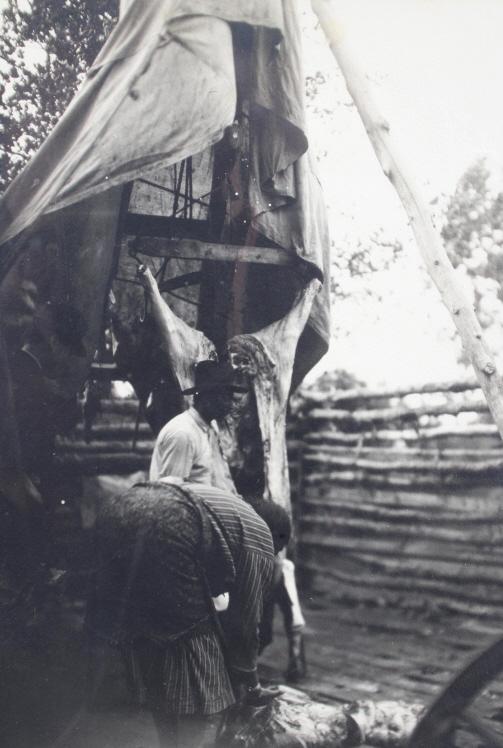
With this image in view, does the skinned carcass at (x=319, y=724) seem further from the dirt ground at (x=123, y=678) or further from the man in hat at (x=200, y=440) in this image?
the man in hat at (x=200, y=440)

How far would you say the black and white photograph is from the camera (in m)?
1.94

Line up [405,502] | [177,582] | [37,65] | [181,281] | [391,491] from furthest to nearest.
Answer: [391,491] < [405,502] < [181,281] < [37,65] < [177,582]

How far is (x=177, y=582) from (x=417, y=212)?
1470 millimetres

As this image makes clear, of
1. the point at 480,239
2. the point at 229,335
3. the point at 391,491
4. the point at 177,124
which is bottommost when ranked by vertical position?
the point at 391,491

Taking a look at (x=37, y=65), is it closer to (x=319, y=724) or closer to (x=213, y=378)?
(x=213, y=378)

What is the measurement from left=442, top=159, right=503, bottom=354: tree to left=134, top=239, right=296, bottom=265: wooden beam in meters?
0.58

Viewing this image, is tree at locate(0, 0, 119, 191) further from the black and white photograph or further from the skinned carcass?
the skinned carcass

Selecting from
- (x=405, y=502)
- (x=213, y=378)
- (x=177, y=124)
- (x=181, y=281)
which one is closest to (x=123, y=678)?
(x=213, y=378)

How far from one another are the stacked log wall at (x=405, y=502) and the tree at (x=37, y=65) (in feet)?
5.70

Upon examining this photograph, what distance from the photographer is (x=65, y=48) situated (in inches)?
99.4

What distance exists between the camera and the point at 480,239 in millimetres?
2533

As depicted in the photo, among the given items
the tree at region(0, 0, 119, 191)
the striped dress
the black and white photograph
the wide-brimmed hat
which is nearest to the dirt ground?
the black and white photograph

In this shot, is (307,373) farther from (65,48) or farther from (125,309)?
(65,48)

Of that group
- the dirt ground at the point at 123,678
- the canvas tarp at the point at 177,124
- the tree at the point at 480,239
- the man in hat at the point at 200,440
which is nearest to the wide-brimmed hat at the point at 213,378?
the man in hat at the point at 200,440
